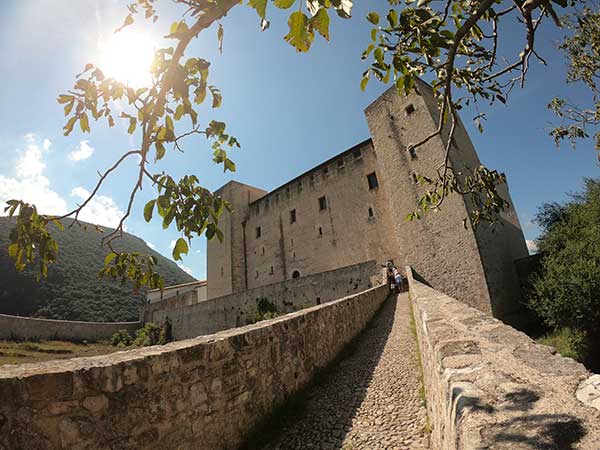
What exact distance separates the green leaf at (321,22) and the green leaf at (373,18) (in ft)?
3.17

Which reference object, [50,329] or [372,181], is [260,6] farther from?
[50,329]

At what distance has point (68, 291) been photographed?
118ft

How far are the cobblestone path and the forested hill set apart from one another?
90.1ft

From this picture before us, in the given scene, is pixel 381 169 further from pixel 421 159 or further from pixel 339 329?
pixel 339 329

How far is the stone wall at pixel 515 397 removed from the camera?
1.01 m

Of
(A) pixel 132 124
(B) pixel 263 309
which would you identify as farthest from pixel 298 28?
(B) pixel 263 309

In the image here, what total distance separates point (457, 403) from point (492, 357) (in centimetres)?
64

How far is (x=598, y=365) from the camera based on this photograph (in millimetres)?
10141

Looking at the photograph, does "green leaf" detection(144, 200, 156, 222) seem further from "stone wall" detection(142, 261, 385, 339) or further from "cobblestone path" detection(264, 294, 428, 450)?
"stone wall" detection(142, 261, 385, 339)

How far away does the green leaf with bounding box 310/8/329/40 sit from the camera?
3.91 feet

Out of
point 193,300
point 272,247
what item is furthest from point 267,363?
point 193,300

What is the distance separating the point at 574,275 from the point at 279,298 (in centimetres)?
1320

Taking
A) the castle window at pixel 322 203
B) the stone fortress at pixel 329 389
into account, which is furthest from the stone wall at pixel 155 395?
the castle window at pixel 322 203

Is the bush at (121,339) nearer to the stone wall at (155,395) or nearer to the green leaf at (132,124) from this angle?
the stone wall at (155,395)
